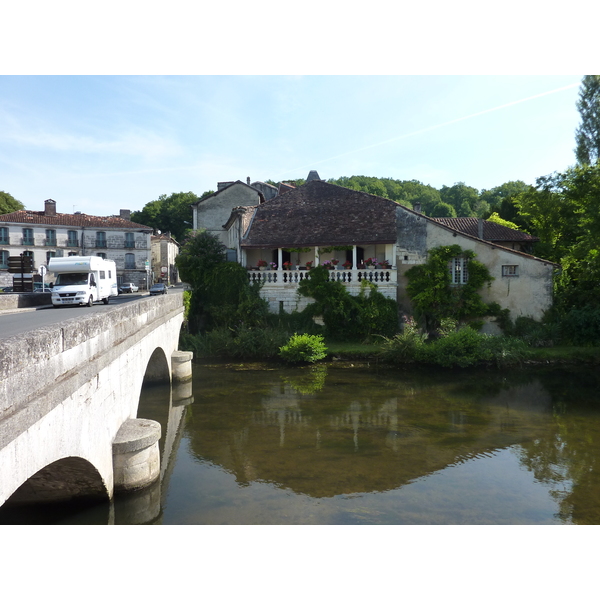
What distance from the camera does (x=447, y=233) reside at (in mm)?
21703

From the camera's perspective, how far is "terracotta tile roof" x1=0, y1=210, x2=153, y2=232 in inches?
1666

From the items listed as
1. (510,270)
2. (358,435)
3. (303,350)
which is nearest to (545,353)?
(510,270)

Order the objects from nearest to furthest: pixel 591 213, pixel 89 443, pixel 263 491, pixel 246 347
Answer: pixel 89 443 < pixel 263 491 < pixel 591 213 < pixel 246 347

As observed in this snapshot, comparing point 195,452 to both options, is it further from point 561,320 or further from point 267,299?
point 561,320

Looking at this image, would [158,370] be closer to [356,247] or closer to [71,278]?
[71,278]

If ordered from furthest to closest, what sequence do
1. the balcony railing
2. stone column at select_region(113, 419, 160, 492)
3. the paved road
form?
the balcony railing, the paved road, stone column at select_region(113, 419, 160, 492)

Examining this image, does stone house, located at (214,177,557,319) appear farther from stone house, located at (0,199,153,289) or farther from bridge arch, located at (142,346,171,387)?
stone house, located at (0,199,153,289)

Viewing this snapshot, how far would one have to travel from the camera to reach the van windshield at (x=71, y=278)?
55.0 feet

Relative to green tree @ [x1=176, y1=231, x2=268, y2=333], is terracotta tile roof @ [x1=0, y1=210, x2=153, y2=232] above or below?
above

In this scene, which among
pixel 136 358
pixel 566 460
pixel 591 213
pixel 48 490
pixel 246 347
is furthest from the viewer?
pixel 246 347

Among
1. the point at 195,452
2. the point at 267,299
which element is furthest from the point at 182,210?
the point at 195,452

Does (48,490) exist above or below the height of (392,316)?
below

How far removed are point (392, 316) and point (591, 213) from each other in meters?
8.80

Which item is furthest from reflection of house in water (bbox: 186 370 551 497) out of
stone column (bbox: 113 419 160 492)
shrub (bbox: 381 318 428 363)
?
shrub (bbox: 381 318 428 363)
